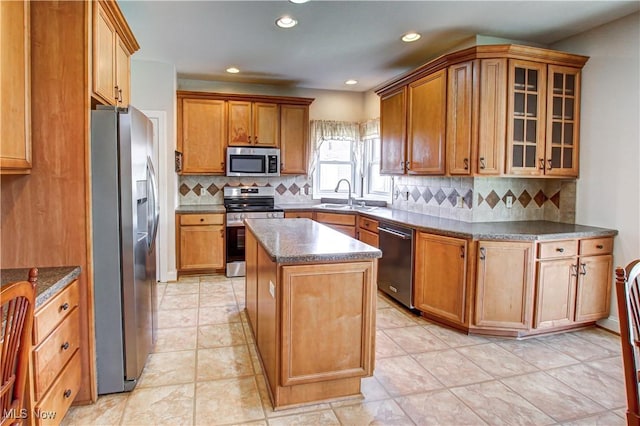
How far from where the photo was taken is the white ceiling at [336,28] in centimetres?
296

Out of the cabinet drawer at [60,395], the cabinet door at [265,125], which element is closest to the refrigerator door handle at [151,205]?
the cabinet drawer at [60,395]

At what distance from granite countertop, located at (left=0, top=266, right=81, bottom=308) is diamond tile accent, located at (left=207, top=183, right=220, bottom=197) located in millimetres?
3421

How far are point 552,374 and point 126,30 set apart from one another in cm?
383

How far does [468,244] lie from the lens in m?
3.09

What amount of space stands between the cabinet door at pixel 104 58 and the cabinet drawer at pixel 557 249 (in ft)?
10.9

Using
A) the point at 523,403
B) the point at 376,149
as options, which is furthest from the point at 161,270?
the point at 523,403

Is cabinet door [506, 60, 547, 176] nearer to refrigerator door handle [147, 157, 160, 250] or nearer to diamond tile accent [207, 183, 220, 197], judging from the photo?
refrigerator door handle [147, 157, 160, 250]

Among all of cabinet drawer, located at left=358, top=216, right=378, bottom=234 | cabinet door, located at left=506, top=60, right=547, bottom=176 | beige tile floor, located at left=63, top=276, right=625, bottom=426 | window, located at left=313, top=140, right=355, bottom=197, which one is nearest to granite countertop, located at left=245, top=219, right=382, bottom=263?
beige tile floor, located at left=63, top=276, right=625, bottom=426

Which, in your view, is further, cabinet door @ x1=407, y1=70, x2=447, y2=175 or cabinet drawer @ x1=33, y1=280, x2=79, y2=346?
cabinet door @ x1=407, y1=70, x2=447, y2=175

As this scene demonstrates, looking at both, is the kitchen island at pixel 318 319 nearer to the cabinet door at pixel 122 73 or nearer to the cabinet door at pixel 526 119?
the cabinet door at pixel 122 73

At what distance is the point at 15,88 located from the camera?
1.84 m

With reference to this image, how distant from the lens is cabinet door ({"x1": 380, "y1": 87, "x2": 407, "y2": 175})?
419 cm

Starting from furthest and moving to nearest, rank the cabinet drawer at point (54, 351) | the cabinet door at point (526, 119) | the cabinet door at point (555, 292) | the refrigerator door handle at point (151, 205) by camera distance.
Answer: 1. the cabinet door at point (526, 119)
2. the cabinet door at point (555, 292)
3. the refrigerator door handle at point (151, 205)
4. the cabinet drawer at point (54, 351)

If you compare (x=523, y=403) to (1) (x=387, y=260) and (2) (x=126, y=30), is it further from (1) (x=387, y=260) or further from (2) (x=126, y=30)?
(2) (x=126, y=30)
